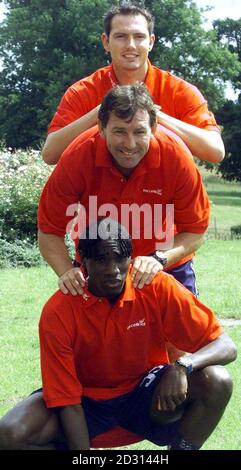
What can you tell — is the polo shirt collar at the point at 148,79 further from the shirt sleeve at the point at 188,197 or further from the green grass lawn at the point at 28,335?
the green grass lawn at the point at 28,335

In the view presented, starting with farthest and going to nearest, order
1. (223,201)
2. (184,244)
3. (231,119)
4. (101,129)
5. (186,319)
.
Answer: (231,119)
(223,201)
(184,244)
(101,129)
(186,319)

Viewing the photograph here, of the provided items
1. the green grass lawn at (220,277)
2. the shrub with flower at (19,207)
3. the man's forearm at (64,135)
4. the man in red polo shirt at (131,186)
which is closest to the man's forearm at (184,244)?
the man in red polo shirt at (131,186)

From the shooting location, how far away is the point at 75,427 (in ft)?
12.9

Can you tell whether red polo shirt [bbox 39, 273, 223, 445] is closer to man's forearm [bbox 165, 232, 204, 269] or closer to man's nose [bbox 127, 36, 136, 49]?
man's forearm [bbox 165, 232, 204, 269]

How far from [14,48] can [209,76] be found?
30.4 ft

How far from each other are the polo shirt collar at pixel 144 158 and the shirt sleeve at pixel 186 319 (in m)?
0.62

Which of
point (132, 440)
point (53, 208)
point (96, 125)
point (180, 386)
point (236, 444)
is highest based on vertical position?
point (96, 125)

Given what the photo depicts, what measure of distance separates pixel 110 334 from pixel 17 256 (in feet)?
33.0

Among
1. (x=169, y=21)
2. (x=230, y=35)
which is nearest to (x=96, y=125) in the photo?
(x=169, y=21)

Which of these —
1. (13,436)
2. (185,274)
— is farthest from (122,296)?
(185,274)

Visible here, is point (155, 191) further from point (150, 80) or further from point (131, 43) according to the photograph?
point (131, 43)

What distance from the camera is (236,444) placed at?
5.03 m

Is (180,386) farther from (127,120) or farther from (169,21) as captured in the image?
(169,21)

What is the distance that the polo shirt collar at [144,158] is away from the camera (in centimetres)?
438
